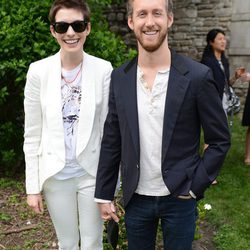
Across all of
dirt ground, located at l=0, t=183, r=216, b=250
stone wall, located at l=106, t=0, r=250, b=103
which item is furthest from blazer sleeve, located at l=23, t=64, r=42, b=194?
stone wall, located at l=106, t=0, r=250, b=103

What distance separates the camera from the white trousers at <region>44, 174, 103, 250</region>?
2.35 m

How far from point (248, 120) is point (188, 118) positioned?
11.9ft

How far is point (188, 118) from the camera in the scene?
79.7 inches

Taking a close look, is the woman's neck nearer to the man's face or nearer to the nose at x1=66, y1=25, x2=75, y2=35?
the nose at x1=66, y1=25, x2=75, y2=35

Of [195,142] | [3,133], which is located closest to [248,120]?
[3,133]

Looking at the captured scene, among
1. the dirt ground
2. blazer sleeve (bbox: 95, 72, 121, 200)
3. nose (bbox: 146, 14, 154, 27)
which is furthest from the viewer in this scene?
the dirt ground

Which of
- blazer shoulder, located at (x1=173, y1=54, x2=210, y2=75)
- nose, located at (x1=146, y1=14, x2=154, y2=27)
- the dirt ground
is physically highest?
nose, located at (x1=146, y1=14, x2=154, y2=27)

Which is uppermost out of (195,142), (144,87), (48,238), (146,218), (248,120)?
(144,87)

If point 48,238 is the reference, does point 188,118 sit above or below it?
above

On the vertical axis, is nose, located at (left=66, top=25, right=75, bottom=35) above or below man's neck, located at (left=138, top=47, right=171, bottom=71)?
above

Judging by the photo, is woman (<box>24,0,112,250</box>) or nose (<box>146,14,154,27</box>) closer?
nose (<box>146,14,154,27</box>)

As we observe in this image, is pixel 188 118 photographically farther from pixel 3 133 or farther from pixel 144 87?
pixel 3 133

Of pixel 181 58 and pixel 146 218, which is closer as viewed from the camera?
pixel 181 58

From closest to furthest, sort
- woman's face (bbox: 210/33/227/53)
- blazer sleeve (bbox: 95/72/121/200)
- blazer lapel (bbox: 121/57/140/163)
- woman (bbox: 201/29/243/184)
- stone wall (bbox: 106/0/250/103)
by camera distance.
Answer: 1. blazer lapel (bbox: 121/57/140/163)
2. blazer sleeve (bbox: 95/72/121/200)
3. woman (bbox: 201/29/243/184)
4. woman's face (bbox: 210/33/227/53)
5. stone wall (bbox: 106/0/250/103)
